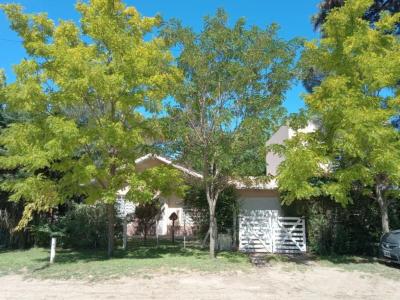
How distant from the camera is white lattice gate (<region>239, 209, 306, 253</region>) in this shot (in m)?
16.2

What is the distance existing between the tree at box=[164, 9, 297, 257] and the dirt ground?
3.38m

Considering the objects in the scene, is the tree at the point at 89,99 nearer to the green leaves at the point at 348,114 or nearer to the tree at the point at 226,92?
the tree at the point at 226,92

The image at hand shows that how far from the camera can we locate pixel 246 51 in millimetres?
13984

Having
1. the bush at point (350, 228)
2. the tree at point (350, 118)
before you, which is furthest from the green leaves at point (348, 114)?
the bush at point (350, 228)

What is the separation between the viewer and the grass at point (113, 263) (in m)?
11.6

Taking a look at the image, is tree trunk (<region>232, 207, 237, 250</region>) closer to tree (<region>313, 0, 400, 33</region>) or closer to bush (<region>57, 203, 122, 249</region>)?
bush (<region>57, 203, 122, 249</region>)

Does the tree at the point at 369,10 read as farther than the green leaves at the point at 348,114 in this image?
Yes

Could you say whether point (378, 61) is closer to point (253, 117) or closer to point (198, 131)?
point (253, 117)

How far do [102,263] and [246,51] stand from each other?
7.92 m

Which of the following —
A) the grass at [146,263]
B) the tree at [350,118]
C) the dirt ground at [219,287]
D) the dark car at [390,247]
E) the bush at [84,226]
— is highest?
the tree at [350,118]

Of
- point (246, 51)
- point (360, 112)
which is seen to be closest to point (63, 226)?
point (246, 51)

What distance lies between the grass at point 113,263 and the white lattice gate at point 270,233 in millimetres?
1110

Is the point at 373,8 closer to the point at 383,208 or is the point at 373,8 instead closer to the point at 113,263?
the point at 383,208

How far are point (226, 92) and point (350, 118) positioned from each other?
3955 mm
